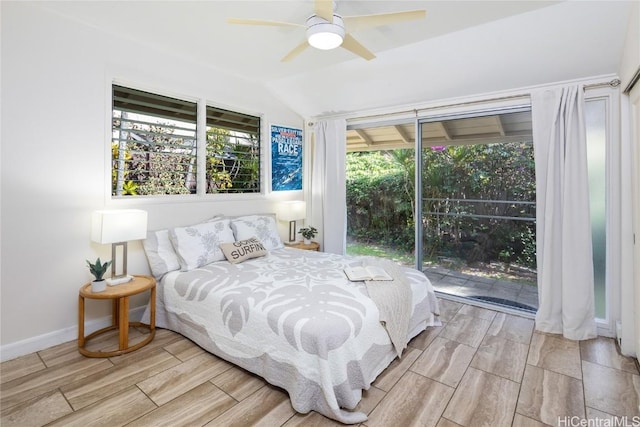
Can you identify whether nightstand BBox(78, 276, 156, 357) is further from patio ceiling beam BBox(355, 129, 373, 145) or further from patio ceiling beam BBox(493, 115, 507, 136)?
patio ceiling beam BBox(493, 115, 507, 136)

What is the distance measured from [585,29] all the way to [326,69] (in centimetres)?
220

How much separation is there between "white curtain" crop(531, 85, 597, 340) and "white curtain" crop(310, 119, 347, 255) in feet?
7.21

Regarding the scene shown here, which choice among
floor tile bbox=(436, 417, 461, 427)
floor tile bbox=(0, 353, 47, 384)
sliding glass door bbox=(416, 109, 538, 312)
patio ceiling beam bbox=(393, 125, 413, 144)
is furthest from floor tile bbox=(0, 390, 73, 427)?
patio ceiling beam bbox=(393, 125, 413, 144)

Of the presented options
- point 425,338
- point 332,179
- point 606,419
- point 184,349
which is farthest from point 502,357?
point 332,179

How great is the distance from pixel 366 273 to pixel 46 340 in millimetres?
2505

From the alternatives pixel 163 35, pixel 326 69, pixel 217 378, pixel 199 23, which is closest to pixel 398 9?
pixel 326 69

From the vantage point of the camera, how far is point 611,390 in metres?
2.03

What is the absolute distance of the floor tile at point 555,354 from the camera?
90.3 inches

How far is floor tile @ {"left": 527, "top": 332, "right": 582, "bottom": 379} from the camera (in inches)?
90.3

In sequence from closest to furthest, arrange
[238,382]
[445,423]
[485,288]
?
[445,423], [238,382], [485,288]

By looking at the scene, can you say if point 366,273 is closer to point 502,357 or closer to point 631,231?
point 502,357

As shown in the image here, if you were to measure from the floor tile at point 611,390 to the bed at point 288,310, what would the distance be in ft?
3.60

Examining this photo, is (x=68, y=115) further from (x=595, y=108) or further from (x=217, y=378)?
(x=595, y=108)

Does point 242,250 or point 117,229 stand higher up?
point 117,229
